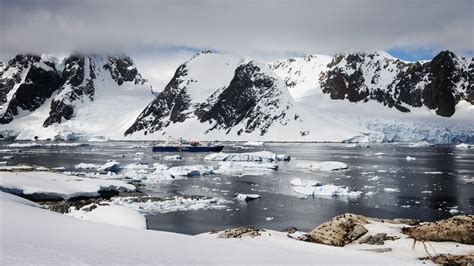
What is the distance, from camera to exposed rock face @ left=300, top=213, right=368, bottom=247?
14.7 metres

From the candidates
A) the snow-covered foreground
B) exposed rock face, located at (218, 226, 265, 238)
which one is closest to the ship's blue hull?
exposed rock face, located at (218, 226, 265, 238)

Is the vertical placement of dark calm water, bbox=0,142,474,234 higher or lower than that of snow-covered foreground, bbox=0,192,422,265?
lower

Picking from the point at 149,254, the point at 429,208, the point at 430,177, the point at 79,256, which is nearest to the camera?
the point at 79,256

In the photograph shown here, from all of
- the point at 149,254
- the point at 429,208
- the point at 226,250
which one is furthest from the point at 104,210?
the point at 429,208

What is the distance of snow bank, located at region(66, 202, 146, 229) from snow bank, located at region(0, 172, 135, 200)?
32.2 feet

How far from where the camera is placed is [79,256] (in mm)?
6777

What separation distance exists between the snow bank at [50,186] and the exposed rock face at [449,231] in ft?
89.0

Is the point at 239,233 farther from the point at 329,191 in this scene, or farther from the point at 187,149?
the point at 187,149

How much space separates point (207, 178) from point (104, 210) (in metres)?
35.5

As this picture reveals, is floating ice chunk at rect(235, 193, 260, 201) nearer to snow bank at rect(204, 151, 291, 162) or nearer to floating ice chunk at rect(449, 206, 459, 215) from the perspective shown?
floating ice chunk at rect(449, 206, 459, 215)

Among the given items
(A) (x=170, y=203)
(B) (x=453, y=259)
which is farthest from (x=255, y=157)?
(B) (x=453, y=259)

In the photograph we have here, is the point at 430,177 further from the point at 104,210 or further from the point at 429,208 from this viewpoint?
the point at 104,210

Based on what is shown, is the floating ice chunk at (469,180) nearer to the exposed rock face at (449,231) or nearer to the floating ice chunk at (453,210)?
the floating ice chunk at (453,210)

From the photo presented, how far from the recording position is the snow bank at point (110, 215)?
65.7ft
